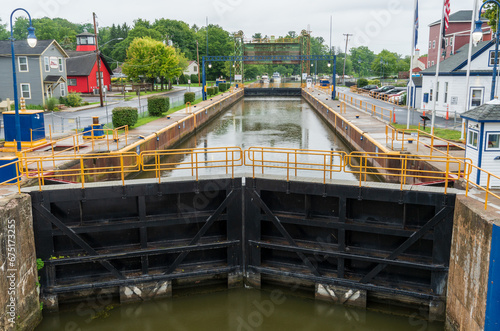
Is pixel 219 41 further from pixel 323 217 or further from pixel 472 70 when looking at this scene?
pixel 323 217

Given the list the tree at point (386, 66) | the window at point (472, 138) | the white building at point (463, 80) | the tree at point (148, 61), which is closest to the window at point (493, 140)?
the window at point (472, 138)

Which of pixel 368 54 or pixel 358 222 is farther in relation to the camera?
pixel 368 54

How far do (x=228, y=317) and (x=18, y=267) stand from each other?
5.28 metres

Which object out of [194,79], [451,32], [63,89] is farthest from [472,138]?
[194,79]

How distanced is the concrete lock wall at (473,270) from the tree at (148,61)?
63619 mm

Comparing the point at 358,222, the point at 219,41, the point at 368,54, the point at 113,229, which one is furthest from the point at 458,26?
the point at 368,54

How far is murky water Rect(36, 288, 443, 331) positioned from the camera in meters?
11.4

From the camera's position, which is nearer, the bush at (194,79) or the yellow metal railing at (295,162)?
the yellow metal railing at (295,162)

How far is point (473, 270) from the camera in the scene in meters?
9.56

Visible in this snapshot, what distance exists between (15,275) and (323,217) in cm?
778

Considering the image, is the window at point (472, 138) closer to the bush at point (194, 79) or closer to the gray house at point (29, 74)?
the gray house at point (29, 74)

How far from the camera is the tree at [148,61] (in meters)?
68.8

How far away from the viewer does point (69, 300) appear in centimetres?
1198

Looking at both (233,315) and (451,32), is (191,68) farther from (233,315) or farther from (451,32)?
(233,315)
